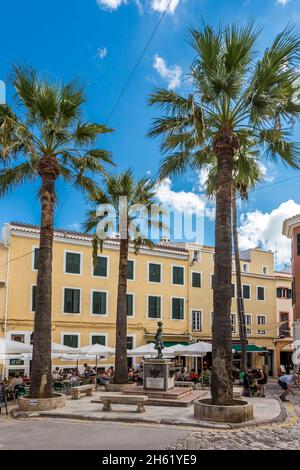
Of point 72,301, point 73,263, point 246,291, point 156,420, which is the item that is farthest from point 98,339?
point 156,420

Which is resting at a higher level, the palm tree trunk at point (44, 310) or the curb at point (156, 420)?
the palm tree trunk at point (44, 310)

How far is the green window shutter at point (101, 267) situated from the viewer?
3588 centimetres

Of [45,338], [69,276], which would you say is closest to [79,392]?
[45,338]

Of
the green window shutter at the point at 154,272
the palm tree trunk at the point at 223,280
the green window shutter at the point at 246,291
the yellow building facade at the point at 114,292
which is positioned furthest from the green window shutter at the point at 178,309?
the palm tree trunk at the point at 223,280

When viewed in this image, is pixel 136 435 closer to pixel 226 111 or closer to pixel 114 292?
pixel 226 111

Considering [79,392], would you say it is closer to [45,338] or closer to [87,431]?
[45,338]

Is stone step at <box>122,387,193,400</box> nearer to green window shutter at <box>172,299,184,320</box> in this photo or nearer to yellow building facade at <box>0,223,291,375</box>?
yellow building facade at <box>0,223,291,375</box>

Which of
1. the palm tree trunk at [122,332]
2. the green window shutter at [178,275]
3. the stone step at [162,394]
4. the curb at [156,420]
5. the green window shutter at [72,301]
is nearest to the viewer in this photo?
the curb at [156,420]

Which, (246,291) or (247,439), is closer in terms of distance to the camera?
(247,439)

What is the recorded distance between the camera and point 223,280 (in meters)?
13.0

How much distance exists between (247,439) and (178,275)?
30297mm

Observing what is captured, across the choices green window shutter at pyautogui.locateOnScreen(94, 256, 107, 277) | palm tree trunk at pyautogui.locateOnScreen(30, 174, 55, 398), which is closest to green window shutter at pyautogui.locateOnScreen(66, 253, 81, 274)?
green window shutter at pyautogui.locateOnScreen(94, 256, 107, 277)

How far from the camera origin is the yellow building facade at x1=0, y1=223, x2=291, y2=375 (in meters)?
31.5

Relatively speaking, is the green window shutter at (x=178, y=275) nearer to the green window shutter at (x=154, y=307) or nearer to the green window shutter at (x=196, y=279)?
the green window shutter at (x=196, y=279)
